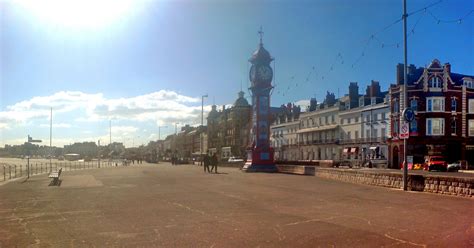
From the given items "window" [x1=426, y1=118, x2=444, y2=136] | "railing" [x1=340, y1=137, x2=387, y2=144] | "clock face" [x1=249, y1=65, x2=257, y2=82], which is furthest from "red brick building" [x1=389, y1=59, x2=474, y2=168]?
"clock face" [x1=249, y1=65, x2=257, y2=82]

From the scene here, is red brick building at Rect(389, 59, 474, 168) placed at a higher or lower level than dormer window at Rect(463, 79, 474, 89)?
lower

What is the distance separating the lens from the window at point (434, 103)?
67.4 m

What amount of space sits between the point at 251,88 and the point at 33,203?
31.4 m

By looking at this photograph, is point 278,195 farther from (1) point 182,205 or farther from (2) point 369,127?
(2) point 369,127

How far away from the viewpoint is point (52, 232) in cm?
997

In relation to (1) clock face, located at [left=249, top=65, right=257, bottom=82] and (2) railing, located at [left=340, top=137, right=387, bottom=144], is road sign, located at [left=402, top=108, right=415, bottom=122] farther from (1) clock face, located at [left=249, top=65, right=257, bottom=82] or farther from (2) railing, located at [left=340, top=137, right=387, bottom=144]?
(2) railing, located at [left=340, top=137, right=387, bottom=144]

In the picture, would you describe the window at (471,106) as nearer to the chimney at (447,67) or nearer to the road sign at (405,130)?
the chimney at (447,67)

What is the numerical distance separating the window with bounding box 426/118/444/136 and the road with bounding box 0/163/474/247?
2121 inches

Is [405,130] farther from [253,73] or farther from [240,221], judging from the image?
[253,73]

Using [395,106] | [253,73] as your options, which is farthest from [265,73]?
[395,106]

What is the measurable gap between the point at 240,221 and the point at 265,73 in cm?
3486

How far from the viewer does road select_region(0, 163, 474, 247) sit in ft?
29.0

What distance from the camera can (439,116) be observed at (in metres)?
67.1

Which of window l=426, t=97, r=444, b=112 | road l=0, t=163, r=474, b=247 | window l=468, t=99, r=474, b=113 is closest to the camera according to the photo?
road l=0, t=163, r=474, b=247
